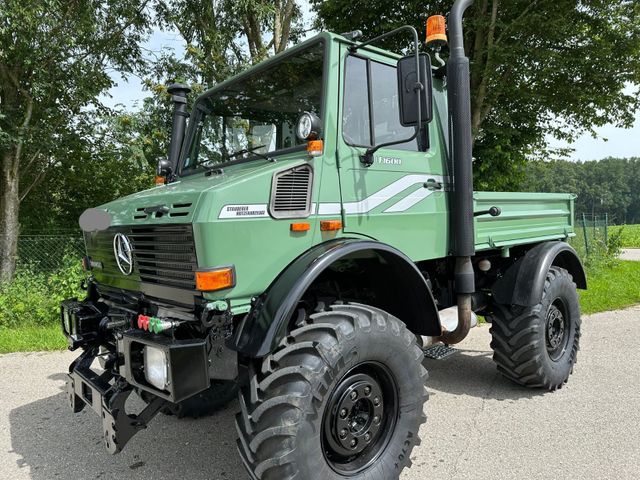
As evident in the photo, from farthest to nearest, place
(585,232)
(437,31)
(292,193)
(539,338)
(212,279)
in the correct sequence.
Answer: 1. (585,232)
2. (539,338)
3. (437,31)
4. (292,193)
5. (212,279)

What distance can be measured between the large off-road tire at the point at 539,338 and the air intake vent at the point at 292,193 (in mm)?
2351

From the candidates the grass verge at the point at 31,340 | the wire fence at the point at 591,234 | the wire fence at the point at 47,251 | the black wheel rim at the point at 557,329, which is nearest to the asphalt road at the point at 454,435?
the black wheel rim at the point at 557,329

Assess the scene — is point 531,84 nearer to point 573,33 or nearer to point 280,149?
point 573,33

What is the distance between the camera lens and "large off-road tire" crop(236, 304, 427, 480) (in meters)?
2.17

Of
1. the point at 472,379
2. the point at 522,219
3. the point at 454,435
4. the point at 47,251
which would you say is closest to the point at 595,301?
the point at 472,379

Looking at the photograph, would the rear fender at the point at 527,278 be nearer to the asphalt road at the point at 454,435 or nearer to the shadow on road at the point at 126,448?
the asphalt road at the point at 454,435

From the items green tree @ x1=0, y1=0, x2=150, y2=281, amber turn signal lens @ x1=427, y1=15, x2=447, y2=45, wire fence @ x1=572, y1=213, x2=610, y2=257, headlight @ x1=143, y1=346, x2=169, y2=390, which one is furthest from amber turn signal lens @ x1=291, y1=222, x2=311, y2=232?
wire fence @ x1=572, y1=213, x2=610, y2=257

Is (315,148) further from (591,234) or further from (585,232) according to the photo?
(591,234)

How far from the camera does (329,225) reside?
2.66 meters

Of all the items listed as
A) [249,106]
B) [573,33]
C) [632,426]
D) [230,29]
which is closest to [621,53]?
[573,33]

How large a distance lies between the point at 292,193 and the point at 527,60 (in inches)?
370

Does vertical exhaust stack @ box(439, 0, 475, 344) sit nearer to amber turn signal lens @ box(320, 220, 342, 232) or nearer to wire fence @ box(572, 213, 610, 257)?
amber turn signal lens @ box(320, 220, 342, 232)

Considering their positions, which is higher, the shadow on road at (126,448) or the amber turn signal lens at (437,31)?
the amber turn signal lens at (437,31)

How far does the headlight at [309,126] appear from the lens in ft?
8.46
